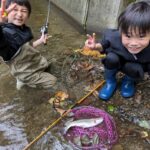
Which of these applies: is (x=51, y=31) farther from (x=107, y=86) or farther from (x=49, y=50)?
(x=107, y=86)

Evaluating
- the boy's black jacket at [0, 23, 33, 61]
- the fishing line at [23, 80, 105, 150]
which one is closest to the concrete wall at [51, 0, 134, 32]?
the fishing line at [23, 80, 105, 150]

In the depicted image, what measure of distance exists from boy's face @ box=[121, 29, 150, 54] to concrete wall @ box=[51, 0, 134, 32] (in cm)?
186

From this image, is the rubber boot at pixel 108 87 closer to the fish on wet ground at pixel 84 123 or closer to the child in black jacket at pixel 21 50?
the fish on wet ground at pixel 84 123

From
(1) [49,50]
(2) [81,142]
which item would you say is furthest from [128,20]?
(1) [49,50]

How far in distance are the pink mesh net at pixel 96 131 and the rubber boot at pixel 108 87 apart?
249mm

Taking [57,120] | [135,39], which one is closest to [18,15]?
[57,120]

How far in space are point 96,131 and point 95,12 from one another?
9.36 feet

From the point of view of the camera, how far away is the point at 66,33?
231 inches

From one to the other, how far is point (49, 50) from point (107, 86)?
1447 mm

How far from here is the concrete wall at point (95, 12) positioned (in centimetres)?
528

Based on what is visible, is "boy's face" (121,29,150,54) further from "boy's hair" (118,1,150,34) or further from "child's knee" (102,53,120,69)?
"child's knee" (102,53,120,69)

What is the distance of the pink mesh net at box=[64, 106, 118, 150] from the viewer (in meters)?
3.28

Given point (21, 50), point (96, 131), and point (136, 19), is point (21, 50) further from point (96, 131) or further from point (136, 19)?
point (136, 19)

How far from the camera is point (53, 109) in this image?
149 inches
